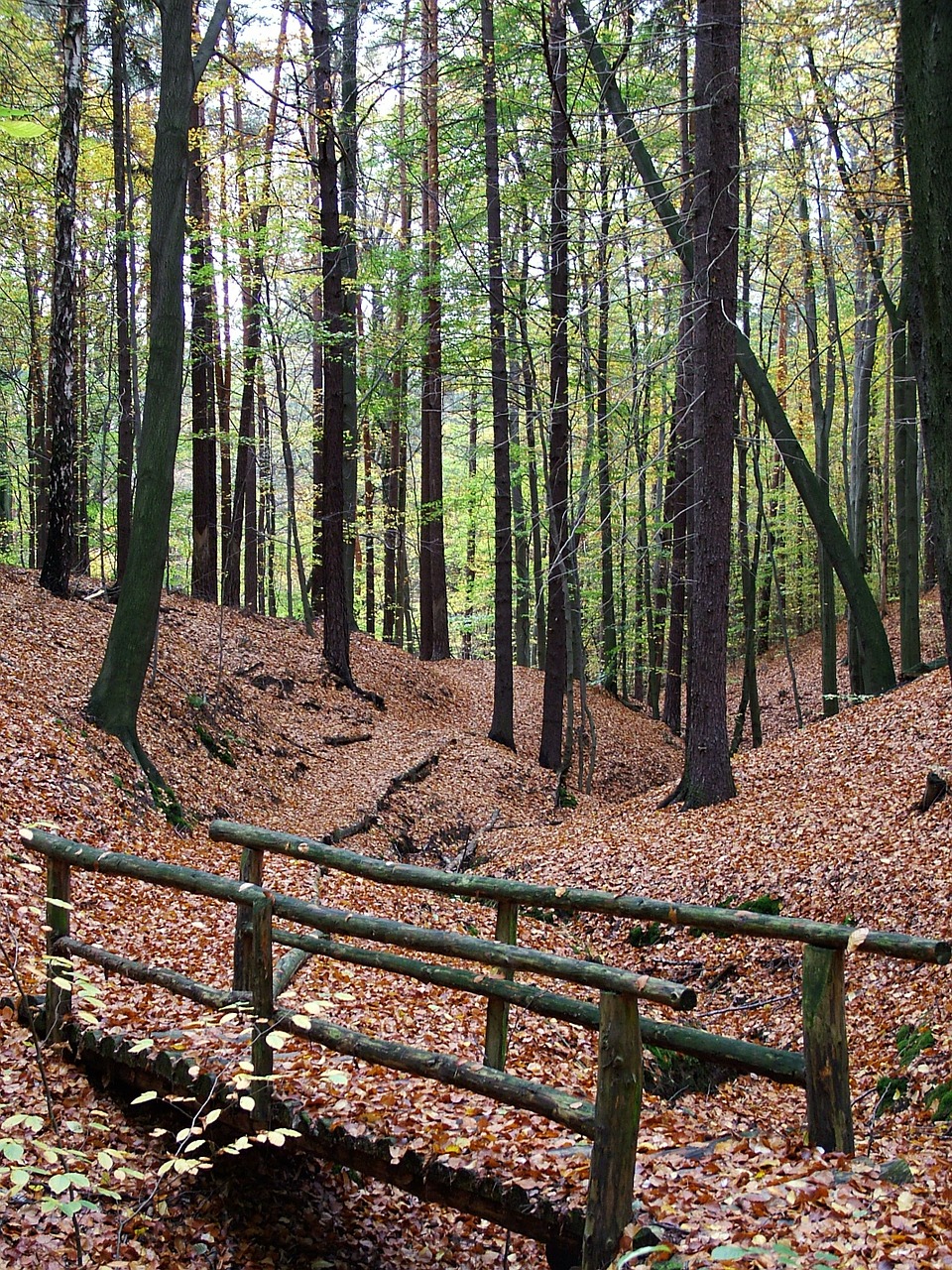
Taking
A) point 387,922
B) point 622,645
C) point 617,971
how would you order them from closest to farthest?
point 617,971 < point 387,922 < point 622,645

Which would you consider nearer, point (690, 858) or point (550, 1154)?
point (550, 1154)

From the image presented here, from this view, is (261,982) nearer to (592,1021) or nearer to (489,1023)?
(489,1023)

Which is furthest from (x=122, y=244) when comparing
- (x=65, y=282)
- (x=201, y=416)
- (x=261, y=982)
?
(x=261, y=982)

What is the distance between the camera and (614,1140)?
388cm

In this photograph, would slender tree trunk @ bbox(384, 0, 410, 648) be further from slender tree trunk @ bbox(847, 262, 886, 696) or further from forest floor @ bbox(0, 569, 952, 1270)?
slender tree trunk @ bbox(847, 262, 886, 696)

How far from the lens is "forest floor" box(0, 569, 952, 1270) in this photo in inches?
167

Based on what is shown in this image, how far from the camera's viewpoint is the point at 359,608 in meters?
36.6

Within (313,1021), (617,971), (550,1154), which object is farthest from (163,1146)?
(617,971)

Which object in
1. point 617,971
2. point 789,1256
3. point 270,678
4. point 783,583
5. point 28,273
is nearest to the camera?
point 789,1256

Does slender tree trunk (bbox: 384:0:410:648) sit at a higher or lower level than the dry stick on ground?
A: higher

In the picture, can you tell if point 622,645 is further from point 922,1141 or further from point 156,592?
point 922,1141

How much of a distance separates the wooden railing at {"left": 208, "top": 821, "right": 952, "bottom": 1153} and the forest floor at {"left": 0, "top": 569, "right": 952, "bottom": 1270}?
32 cm

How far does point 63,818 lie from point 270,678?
8.94 m

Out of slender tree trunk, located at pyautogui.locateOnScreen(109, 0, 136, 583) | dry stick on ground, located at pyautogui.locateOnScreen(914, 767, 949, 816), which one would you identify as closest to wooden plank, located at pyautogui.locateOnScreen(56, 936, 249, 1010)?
dry stick on ground, located at pyautogui.locateOnScreen(914, 767, 949, 816)
